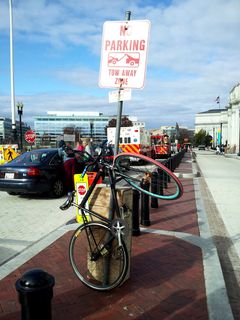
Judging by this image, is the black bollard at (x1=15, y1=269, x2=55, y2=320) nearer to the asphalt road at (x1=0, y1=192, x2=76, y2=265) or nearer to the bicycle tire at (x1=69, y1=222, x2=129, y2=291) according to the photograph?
the bicycle tire at (x1=69, y1=222, x2=129, y2=291)

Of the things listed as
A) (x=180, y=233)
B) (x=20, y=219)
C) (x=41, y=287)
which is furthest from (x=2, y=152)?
(x=41, y=287)

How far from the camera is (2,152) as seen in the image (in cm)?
1781

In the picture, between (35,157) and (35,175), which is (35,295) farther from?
(35,157)

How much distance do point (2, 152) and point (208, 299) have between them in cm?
1563

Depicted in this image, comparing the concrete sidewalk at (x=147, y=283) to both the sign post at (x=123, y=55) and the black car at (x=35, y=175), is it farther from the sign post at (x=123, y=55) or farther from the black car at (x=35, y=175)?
the black car at (x=35, y=175)

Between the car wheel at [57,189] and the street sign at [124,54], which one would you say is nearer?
the street sign at [124,54]

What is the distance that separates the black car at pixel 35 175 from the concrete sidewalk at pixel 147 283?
3832 millimetres

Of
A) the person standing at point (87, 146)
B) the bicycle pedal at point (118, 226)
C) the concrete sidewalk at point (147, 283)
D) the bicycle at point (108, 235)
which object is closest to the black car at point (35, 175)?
the person standing at point (87, 146)

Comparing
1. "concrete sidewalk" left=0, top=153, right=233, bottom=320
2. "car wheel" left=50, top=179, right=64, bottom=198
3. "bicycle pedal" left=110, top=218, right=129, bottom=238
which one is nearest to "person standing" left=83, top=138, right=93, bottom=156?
"car wheel" left=50, top=179, right=64, bottom=198

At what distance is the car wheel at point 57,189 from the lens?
34.0 ft

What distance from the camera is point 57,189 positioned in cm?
1052

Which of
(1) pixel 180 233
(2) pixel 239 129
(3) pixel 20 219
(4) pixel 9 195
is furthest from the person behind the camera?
(2) pixel 239 129

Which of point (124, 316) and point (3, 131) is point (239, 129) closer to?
point (3, 131)

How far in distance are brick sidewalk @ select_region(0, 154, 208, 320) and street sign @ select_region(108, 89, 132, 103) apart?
6.79 ft
